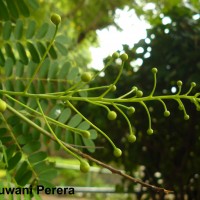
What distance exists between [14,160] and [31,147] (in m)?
0.07

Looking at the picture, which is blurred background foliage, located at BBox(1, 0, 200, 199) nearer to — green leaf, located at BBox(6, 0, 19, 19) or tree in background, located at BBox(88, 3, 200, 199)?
tree in background, located at BBox(88, 3, 200, 199)

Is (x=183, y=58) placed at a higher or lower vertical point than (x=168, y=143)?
higher

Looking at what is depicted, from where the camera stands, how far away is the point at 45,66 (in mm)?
1012

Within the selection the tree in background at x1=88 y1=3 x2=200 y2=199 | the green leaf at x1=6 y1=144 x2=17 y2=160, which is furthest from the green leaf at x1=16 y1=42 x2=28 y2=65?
the tree in background at x1=88 y1=3 x2=200 y2=199

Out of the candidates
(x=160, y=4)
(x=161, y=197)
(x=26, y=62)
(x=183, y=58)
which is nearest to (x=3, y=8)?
(x=26, y=62)

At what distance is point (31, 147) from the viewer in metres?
0.89

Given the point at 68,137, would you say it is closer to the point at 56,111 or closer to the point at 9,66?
the point at 56,111

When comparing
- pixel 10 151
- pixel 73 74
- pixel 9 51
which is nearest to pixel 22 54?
pixel 9 51

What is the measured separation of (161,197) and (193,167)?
0.16 m

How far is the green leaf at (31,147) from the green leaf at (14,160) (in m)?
0.04

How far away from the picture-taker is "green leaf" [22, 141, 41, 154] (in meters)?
0.88

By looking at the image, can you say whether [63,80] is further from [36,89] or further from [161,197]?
[161,197]

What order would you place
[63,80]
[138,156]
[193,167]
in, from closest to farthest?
1. [63,80]
2. [193,167]
3. [138,156]

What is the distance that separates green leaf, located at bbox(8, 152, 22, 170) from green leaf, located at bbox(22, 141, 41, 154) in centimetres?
4
